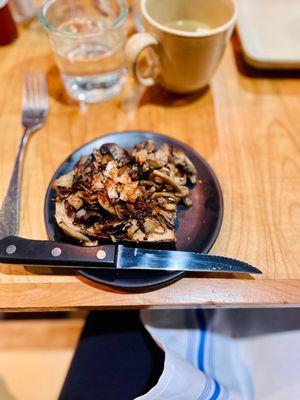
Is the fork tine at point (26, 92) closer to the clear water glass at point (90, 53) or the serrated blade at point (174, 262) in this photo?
the clear water glass at point (90, 53)

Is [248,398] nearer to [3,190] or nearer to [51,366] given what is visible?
[51,366]

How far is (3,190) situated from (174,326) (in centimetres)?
35

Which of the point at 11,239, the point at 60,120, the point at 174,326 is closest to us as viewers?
the point at 11,239

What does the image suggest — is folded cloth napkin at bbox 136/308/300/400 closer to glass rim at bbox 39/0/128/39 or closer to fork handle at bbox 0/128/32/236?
fork handle at bbox 0/128/32/236

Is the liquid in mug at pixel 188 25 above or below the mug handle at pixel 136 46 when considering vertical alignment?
below

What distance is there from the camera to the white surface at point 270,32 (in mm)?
765

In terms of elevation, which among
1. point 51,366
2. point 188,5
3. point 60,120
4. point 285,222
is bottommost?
point 51,366

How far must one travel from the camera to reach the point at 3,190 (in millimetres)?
616

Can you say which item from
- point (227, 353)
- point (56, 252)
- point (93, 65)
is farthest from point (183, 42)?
point (227, 353)

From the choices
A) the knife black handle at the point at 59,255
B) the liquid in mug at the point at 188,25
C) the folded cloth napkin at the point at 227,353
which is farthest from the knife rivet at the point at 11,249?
the liquid in mug at the point at 188,25

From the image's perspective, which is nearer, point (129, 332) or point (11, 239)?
point (11, 239)

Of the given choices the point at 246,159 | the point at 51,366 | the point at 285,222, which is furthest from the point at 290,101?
the point at 51,366

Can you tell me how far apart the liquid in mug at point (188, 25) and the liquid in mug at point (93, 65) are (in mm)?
106

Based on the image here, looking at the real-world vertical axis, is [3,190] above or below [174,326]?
above
